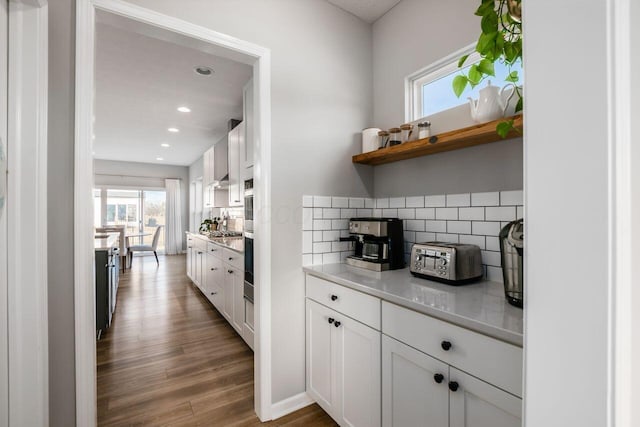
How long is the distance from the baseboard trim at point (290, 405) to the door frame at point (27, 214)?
1083 millimetres

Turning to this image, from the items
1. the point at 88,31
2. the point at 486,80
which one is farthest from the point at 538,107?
the point at 88,31

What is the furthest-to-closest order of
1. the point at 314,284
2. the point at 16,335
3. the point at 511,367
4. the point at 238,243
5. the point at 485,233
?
the point at 238,243
the point at 314,284
the point at 485,233
the point at 16,335
the point at 511,367

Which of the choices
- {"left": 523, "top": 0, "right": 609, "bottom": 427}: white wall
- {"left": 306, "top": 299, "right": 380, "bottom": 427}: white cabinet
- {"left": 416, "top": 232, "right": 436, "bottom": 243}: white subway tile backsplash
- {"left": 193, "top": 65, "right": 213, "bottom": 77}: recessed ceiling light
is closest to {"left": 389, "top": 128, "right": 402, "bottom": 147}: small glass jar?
{"left": 416, "top": 232, "right": 436, "bottom": 243}: white subway tile backsplash

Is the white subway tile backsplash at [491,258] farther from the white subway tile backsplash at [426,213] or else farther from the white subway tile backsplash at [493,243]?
the white subway tile backsplash at [426,213]

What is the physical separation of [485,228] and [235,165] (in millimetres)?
2859

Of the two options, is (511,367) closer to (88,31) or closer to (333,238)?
(333,238)

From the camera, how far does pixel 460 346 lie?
1010mm

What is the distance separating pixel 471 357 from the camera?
3.21 feet

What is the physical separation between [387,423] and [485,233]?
1.05 m

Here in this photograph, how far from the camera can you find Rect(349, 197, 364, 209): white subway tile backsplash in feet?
7.04

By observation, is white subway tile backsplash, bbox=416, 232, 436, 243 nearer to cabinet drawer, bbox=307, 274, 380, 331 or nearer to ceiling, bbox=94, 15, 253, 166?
cabinet drawer, bbox=307, 274, 380, 331

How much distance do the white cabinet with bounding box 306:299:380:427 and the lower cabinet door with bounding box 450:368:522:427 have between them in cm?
38

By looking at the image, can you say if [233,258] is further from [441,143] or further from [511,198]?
[511,198]

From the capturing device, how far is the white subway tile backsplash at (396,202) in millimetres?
2061
